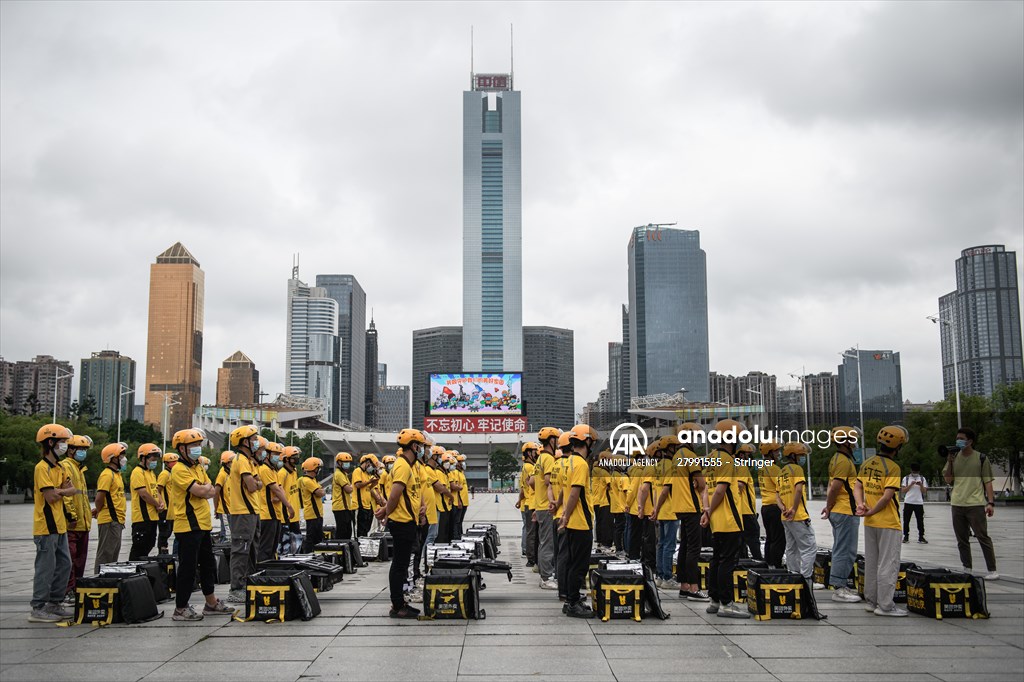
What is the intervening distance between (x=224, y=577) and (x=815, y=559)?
887 centimetres

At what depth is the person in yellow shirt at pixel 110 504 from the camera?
11117 mm

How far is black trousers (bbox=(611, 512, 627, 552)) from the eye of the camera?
1673 cm

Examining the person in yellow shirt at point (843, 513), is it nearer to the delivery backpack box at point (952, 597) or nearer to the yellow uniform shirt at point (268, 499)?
the delivery backpack box at point (952, 597)

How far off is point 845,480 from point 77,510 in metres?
9.25

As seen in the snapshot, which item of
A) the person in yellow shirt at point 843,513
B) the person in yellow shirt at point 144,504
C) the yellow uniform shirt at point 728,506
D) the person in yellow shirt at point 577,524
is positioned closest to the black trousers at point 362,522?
the person in yellow shirt at point 144,504

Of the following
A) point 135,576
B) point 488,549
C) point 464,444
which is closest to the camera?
point 135,576

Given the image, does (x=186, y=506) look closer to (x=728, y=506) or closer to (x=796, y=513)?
(x=728, y=506)

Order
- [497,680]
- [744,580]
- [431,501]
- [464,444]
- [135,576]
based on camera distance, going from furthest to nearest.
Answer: [464,444] → [431,501] → [744,580] → [135,576] → [497,680]

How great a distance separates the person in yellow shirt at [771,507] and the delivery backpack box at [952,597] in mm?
Answer: 2600

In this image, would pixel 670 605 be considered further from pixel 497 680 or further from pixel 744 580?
pixel 497 680

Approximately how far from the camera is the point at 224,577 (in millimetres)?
12742

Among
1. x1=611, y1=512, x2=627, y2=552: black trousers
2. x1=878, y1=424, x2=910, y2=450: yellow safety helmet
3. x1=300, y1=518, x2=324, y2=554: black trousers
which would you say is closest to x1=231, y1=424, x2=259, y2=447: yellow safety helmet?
x1=300, y1=518, x2=324, y2=554: black trousers

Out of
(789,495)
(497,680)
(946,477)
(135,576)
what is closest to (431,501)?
(135,576)

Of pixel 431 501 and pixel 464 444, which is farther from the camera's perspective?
pixel 464 444
